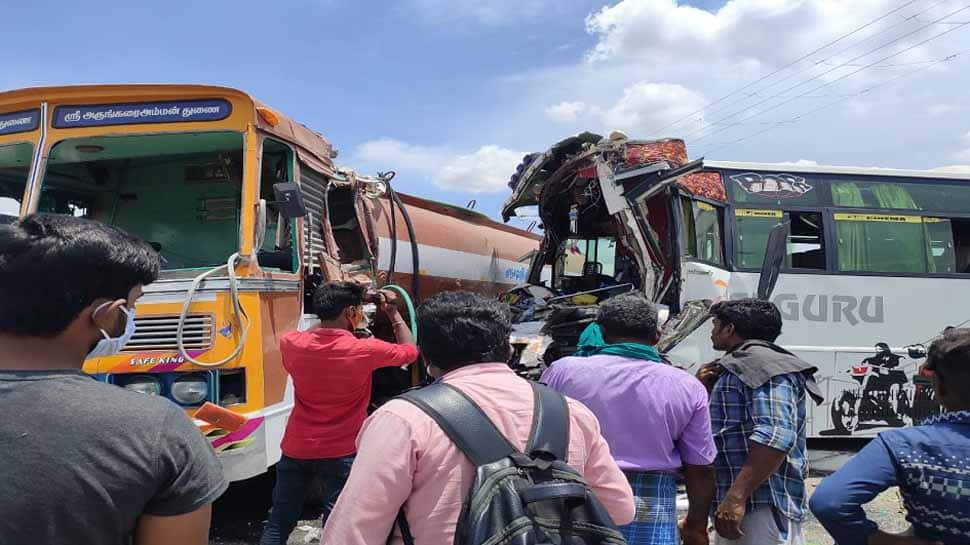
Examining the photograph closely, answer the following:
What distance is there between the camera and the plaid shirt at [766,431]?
8.95 feet

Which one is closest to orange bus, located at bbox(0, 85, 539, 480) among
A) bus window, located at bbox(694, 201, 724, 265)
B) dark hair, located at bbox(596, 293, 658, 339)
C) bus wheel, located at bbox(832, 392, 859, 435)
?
dark hair, located at bbox(596, 293, 658, 339)

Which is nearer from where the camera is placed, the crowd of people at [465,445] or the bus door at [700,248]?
the crowd of people at [465,445]

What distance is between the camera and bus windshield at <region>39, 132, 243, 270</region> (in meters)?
5.27

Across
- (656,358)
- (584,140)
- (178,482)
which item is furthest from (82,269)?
(584,140)

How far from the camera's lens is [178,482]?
1.36 metres

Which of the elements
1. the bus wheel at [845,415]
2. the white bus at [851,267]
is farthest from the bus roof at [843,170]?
the bus wheel at [845,415]

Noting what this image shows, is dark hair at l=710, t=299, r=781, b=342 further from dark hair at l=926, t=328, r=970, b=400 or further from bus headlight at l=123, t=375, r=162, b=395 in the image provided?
bus headlight at l=123, t=375, r=162, b=395

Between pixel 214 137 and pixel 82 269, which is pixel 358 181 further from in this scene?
pixel 82 269

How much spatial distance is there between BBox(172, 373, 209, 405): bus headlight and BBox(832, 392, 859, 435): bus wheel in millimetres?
6082

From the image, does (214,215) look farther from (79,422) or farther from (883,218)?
(883,218)

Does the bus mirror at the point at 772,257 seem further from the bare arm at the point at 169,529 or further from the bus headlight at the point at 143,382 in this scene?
the bare arm at the point at 169,529

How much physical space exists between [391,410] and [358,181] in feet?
14.6

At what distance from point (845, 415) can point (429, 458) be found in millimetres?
6586

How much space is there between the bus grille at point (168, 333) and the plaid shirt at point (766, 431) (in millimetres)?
2921
